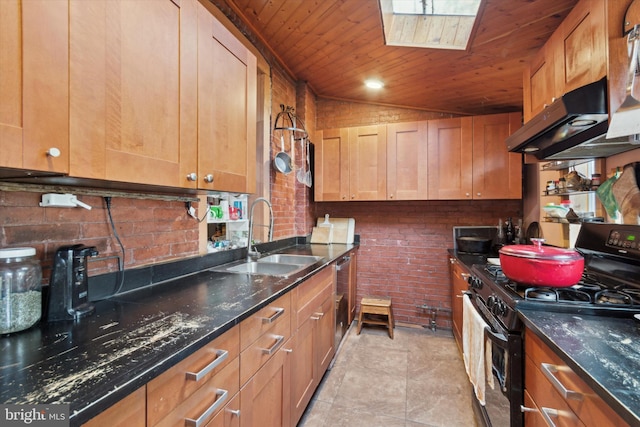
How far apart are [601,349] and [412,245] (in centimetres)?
238

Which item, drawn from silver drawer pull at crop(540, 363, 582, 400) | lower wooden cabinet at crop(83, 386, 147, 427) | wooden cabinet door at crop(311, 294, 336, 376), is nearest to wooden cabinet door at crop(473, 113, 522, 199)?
wooden cabinet door at crop(311, 294, 336, 376)

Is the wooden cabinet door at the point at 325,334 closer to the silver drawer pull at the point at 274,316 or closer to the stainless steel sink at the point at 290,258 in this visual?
the stainless steel sink at the point at 290,258

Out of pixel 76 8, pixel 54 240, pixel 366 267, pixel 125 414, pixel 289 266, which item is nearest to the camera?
pixel 125 414

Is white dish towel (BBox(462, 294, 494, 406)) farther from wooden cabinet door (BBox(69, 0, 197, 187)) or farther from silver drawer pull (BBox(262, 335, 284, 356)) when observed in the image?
wooden cabinet door (BBox(69, 0, 197, 187))

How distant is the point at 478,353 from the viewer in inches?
56.7

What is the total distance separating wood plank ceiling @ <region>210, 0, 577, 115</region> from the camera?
1.71m

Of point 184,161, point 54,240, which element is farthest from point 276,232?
point 54,240

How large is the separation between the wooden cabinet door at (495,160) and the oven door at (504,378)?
1666 millimetres

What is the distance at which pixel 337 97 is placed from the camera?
334 centimetres

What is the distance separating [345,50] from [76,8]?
1.93m

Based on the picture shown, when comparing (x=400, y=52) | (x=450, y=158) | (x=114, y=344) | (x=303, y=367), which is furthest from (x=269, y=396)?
(x=450, y=158)

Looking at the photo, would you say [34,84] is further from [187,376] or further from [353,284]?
[353,284]

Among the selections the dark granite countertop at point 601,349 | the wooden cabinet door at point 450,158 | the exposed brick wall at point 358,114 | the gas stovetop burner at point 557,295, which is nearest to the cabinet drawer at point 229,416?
the dark granite countertop at point 601,349

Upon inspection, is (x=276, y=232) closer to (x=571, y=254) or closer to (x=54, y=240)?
(x=54, y=240)
